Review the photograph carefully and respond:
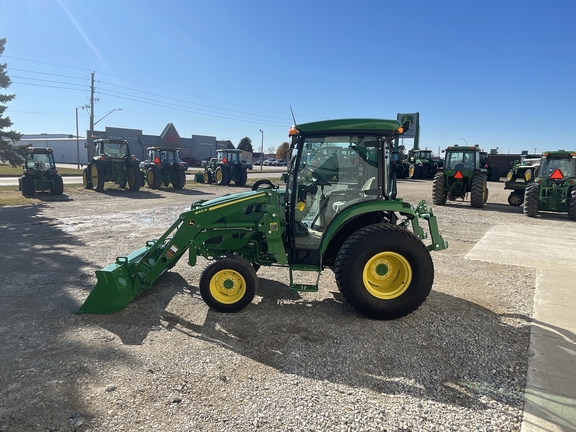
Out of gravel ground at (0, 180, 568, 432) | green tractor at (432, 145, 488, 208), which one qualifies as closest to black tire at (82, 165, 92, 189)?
gravel ground at (0, 180, 568, 432)

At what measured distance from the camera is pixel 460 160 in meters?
16.0

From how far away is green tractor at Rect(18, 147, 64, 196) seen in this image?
15656 millimetres

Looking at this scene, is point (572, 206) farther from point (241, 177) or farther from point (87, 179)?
point (87, 179)

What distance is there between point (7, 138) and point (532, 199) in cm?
1817

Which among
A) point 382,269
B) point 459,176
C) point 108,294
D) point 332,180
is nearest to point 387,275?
point 382,269

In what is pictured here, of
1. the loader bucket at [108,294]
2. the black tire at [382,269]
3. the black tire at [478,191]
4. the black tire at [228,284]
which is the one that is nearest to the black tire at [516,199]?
the black tire at [478,191]

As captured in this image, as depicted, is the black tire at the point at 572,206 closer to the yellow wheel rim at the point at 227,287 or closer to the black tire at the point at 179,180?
the yellow wheel rim at the point at 227,287

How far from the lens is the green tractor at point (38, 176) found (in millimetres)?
15656

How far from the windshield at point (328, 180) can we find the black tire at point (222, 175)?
18594 mm

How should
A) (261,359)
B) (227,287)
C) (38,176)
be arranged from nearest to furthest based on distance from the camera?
(261,359)
(227,287)
(38,176)

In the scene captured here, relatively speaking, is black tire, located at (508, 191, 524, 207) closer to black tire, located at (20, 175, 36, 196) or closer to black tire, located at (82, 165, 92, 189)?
black tire, located at (82, 165, 92, 189)

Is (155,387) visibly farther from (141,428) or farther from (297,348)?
(297,348)

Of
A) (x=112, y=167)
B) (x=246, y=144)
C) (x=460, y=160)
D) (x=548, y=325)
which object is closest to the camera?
(x=548, y=325)

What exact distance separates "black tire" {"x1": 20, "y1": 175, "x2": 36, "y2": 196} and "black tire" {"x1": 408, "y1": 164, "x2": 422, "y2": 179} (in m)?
25.6
